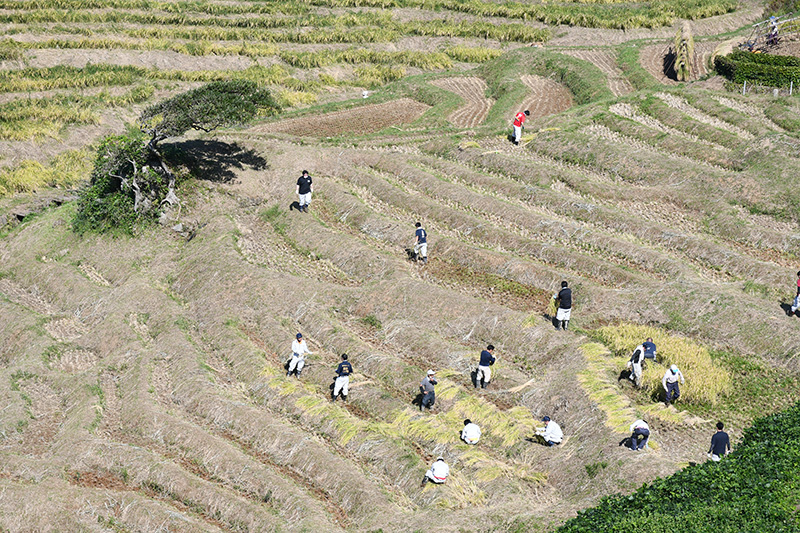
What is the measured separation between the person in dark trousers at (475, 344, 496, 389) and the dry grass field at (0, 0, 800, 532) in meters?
0.53

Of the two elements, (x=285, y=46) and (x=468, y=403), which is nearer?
(x=468, y=403)

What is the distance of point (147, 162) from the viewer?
52.5m

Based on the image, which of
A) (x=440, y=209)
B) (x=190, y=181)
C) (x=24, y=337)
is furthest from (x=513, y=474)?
(x=190, y=181)

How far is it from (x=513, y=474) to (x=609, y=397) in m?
5.38

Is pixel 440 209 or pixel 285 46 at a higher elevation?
pixel 285 46

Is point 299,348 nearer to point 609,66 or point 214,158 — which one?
point 214,158

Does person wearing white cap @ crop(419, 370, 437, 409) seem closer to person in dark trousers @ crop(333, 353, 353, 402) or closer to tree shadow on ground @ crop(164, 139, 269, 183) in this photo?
person in dark trousers @ crop(333, 353, 353, 402)

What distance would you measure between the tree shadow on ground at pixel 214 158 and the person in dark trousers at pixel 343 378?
2330cm

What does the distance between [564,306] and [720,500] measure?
44.0ft

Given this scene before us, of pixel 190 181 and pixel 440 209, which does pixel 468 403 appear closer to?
pixel 440 209

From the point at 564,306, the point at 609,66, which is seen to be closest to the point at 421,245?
the point at 564,306

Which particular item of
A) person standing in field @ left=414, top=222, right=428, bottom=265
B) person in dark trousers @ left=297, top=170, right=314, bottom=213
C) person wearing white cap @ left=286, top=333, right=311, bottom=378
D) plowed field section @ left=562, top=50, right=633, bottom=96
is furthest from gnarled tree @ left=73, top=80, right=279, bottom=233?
plowed field section @ left=562, top=50, right=633, bottom=96

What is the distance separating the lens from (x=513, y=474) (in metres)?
31.6

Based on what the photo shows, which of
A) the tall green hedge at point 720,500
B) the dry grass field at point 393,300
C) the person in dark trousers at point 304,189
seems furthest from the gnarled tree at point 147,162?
the tall green hedge at point 720,500
